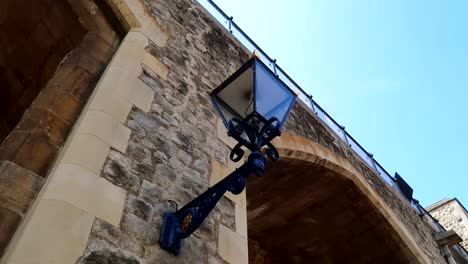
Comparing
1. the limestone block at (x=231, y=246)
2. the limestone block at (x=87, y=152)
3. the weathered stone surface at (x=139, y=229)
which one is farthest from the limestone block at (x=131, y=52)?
the limestone block at (x=231, y=246)

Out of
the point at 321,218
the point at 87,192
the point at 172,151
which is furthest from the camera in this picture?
the point at 321,218

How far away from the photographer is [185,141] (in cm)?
300

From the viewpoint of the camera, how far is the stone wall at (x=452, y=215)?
46.8 feet

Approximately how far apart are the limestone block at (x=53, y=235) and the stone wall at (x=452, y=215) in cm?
1460

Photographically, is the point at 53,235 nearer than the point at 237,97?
Yes

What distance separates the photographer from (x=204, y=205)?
229 cm

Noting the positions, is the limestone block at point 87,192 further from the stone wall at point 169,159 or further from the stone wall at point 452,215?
the stone wall at point 452,215

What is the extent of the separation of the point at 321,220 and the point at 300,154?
1589 millimetres

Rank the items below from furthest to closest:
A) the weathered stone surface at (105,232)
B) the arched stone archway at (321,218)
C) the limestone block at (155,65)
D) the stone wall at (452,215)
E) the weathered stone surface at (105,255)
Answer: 1. the stone wall at (452,215)
2. the arched stone archway at (321,218)
3. the limestone block at (155,65)
4. the weathered stone surface at (105,232)
5. the weathered stone surface at (105,255)

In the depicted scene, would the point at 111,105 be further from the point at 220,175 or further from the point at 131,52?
the point at 220,175

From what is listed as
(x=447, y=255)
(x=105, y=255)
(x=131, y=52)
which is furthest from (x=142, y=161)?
(x=447, y=255)

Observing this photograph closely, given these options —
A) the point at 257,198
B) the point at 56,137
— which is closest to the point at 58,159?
the point at 56,137

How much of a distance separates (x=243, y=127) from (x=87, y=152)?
82cm

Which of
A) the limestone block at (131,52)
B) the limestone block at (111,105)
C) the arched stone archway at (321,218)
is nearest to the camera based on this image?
the limestone block at (111,105)
